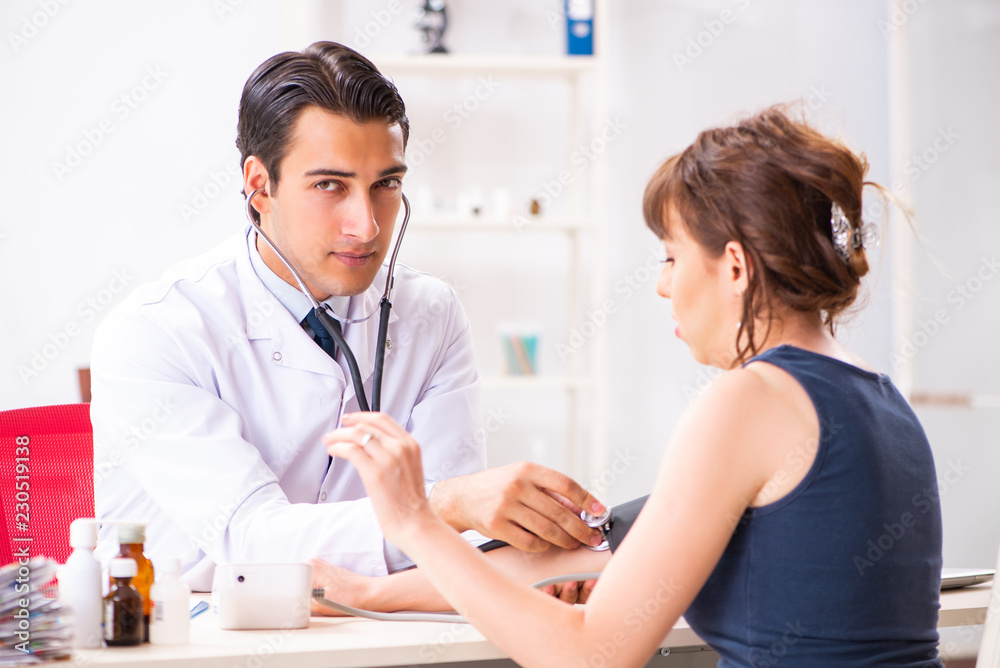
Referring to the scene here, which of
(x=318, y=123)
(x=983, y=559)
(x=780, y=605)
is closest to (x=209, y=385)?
(x=318, y=123)

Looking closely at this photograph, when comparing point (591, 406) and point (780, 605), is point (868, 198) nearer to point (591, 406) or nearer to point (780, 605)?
point (591, 406)

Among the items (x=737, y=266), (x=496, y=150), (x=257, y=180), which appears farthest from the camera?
(x=496, y=150)

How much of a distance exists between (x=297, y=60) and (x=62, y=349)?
67.6 inches

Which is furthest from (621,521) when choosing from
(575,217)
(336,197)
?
(575,217)

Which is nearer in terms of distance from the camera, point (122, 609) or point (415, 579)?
point (122, 609)

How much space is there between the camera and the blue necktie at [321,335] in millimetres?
1497

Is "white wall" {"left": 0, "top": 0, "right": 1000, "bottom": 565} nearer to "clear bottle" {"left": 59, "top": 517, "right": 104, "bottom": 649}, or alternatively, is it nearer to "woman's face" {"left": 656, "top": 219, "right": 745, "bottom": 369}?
"woman's face" {"left": 656, "top": 219, "right": 745, "bottom": 369}

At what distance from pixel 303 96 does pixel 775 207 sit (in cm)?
87

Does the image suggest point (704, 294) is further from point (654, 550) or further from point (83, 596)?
point (83, 596)

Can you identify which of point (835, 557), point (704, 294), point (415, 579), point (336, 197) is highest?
point (336, 197)

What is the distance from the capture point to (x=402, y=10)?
117 inches

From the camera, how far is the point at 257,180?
152cm

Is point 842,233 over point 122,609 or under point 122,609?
over

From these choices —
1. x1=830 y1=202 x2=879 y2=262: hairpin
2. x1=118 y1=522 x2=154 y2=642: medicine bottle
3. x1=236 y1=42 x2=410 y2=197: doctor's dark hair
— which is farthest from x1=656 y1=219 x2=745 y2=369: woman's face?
x1=236 y1=42 x2=410 y2=197: doctor's dark hair
